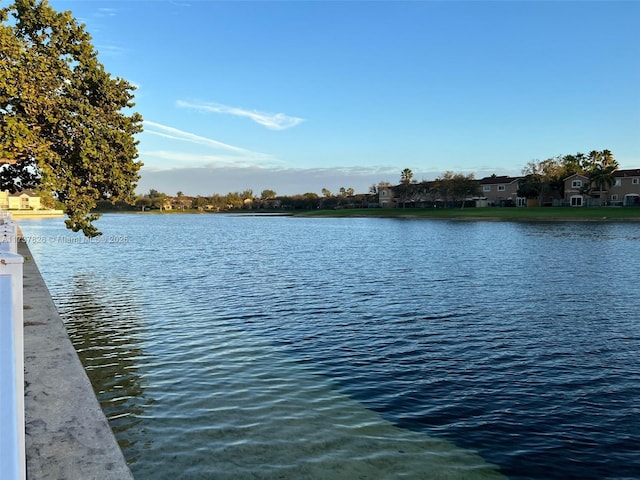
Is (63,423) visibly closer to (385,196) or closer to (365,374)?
(365,374)

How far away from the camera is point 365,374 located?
11.8 m

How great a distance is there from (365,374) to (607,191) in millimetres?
125888

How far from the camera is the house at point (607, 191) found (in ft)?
365

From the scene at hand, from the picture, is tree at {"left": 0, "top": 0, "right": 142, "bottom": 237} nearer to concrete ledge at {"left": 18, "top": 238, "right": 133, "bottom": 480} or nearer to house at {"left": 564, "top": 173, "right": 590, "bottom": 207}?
concrete ledge at {"left": 18, "top": 238, "right": 133, "bottom": 480}

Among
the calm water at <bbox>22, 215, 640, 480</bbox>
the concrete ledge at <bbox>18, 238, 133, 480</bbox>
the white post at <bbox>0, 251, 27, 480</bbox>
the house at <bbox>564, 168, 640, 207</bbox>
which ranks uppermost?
the house at <bbox>564, 168, 640, 207</bbox>

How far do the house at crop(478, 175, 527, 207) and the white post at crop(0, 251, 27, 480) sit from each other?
470 ft

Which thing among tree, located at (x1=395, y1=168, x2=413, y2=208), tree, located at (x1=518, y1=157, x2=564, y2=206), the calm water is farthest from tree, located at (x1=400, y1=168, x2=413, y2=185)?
the calm water

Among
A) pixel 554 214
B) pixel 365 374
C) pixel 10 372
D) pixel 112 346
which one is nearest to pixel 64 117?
pixel 112 346

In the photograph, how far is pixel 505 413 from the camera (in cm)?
954

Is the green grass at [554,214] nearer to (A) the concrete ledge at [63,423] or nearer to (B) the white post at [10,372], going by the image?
(A) the concrete ledge at [63,423]

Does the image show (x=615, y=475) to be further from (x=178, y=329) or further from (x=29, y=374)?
(x=178, y=329)

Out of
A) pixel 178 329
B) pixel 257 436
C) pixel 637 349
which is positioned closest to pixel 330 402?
pixel 257 436

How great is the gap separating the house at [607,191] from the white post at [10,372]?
130175 millimetres

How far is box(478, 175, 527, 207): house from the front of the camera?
447 feet
